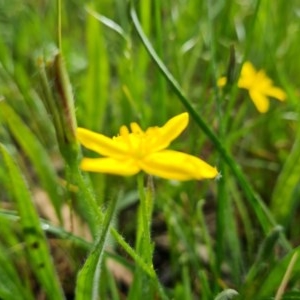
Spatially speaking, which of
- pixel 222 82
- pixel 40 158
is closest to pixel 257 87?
pixel 222 82

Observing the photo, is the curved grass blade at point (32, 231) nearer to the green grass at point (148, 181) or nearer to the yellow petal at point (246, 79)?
the green grass at point (148, 181)

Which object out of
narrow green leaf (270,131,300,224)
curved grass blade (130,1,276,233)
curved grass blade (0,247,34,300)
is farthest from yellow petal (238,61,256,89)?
curved grass blade (0,247,34,300)

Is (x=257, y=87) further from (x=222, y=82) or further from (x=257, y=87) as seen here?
(x=222, y=82)

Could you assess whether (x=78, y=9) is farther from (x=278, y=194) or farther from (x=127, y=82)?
(x=278, y=194)

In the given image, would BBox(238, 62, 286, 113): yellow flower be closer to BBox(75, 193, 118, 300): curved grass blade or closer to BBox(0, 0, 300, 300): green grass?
BBox(0, 0, 300, 300): green grass

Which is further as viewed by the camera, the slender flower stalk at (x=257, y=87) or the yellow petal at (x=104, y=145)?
the slender flower stalk at (x=257, y=87)

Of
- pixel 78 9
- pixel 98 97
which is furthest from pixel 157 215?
pixel 78 9

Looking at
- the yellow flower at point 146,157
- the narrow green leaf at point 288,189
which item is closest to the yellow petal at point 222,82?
the narrow green leaf at point 288,189
